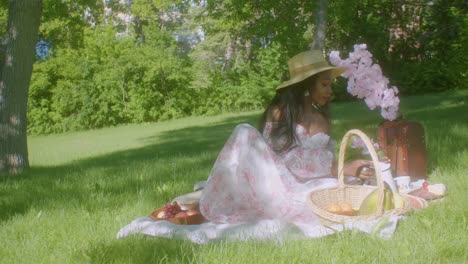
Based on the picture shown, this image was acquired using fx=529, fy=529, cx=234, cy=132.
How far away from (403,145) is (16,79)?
21.4ft

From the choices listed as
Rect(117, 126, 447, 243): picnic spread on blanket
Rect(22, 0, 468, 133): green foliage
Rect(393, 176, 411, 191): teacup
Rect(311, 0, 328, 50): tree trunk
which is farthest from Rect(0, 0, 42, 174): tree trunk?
Rect(22, 0, 468, 133): green foliage

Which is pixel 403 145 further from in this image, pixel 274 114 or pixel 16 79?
pixel 16 79

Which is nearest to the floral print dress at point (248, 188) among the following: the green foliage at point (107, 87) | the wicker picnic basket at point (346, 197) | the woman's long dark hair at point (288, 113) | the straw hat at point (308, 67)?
the wicker picnic basket at point (346, 197)

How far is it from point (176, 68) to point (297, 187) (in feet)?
58.2

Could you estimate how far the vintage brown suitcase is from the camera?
4.88 metres

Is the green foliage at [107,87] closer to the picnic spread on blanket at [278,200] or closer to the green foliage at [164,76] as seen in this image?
the green foliage at [164,76]

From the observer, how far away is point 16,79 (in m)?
8.74

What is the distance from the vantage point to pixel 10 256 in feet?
11.3

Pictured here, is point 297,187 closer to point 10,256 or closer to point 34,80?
point 10,256

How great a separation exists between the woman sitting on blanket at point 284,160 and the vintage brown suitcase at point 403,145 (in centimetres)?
43

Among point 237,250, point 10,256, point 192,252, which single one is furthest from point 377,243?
point 10,256

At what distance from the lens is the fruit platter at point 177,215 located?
409 centimetres

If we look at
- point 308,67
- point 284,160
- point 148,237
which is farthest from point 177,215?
point 308,67

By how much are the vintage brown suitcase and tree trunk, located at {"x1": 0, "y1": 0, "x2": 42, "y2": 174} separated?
6215mm
